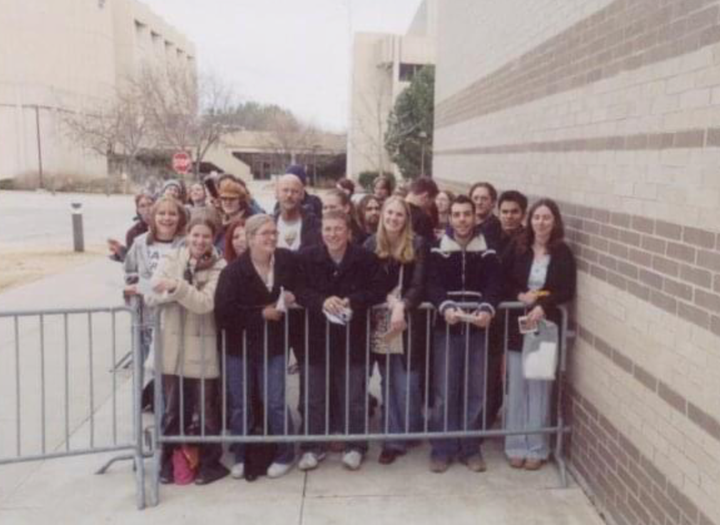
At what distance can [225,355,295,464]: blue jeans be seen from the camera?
4539mm

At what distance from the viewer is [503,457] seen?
4.83 meters

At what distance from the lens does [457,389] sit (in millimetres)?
4715

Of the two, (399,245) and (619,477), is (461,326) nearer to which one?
(399,245)

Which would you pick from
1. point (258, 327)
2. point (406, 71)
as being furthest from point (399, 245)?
point (406, 71)

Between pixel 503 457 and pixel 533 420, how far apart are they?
0.38m

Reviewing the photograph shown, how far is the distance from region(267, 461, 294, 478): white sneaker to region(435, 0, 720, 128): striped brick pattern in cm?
307

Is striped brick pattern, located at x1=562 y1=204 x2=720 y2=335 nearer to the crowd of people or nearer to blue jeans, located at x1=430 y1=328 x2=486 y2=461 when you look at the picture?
the crowd of people

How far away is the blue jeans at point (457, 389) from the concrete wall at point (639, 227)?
62 centimetres

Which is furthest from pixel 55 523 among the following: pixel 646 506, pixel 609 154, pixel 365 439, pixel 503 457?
pixel 609 154

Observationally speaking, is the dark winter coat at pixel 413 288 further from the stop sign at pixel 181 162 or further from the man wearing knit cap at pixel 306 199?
the stop sign at pixel 181 162

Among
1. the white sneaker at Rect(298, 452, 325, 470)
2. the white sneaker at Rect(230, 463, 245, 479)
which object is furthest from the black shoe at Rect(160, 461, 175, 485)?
the white sneaker at Rect(298, 452, 325, 470)

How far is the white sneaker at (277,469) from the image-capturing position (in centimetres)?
451

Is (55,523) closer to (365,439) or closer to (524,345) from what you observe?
(365,439)

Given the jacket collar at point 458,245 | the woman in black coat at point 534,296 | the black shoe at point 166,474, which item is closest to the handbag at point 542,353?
the woman in black coat at point 534,296
